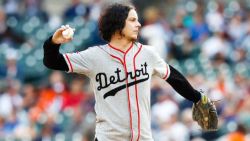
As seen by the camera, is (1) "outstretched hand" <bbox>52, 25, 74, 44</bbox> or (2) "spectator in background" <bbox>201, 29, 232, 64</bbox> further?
(2) "spectator in background" <bbox>201, 29, 232, 64</bbox>

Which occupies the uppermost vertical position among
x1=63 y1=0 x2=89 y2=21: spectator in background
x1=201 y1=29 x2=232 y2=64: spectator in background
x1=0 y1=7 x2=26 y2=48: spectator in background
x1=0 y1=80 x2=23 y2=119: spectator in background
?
x1=63 y1=0 x2=89 y2=21: spectator in background

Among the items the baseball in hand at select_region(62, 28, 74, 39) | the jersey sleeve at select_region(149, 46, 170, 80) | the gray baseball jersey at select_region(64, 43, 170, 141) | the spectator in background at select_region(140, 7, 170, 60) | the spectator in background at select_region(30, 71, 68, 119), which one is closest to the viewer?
the baseball in hand at select_region(62, 28, 74, 39)

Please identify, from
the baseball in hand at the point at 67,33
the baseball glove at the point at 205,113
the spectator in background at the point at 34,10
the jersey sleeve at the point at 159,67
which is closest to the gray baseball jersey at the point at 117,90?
the jersey sleeve at the point at 159,67

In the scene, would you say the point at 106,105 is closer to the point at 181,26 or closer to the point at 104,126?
the point at 104,126

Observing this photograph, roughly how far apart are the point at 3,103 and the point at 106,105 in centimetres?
721

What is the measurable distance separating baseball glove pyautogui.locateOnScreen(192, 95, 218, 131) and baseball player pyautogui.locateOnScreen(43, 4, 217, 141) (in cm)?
58

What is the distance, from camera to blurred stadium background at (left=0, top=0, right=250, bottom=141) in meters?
11.5

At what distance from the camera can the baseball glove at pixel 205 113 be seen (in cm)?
611

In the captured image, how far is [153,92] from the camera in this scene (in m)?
12.2

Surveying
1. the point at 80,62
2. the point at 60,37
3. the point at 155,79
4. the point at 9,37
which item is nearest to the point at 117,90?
the point at 80,62

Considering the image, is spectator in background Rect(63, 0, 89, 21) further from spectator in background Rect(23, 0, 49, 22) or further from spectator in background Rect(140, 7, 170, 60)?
spectator in background Rect(140, 7, 170, 60)

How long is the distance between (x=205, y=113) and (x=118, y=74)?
87cm

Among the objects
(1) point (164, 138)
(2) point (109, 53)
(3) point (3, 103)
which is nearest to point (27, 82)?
(3) point (3, 103)

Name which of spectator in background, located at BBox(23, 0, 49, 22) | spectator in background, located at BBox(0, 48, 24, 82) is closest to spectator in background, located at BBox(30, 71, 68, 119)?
spectator in background, located at BBox(0, 48, 24, 82)
